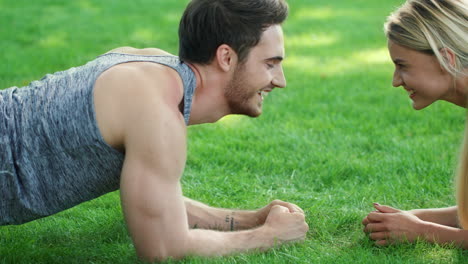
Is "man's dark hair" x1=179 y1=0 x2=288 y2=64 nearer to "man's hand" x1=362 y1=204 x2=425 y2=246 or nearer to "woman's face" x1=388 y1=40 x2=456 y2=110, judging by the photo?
"woman's face" x1=388 y1=40 x2=456 y2=110

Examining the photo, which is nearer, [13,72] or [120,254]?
[120,254]

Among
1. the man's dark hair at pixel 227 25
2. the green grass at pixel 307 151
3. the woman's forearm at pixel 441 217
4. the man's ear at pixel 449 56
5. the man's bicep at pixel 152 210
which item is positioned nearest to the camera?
the man's bicep at pixel 152 210

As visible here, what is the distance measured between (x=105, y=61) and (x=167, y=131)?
57cm

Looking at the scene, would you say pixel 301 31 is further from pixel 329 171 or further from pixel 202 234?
pixel 202 234

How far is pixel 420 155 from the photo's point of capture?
16.5 ft

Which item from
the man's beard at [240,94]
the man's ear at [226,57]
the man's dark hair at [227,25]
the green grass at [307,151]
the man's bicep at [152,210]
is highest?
the man's dark hair at [227,25]

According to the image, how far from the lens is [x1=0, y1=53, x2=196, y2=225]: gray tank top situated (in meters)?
3.22

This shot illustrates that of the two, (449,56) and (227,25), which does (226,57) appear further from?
(449,56)

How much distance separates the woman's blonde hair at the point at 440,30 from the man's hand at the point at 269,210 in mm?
1021

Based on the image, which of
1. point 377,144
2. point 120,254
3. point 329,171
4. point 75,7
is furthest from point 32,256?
point 75,7

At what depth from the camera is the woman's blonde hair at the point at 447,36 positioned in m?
3.56

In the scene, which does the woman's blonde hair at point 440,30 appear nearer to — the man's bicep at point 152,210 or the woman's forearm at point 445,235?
the woman's forearm at point 445,235

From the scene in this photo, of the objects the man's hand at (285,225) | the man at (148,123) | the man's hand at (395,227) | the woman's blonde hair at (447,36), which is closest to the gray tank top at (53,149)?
the man at (148,123)

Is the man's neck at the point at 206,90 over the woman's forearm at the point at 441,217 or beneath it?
over
